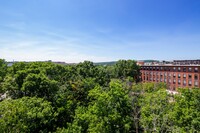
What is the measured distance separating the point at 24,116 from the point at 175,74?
65660 mm

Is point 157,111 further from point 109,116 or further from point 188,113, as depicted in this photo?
point 109,116

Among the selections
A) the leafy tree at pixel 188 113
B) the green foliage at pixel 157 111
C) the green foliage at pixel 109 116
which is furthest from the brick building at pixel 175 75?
the green foliage at pixel 109 116

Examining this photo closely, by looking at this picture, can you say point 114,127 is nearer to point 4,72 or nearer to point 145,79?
point 4,72

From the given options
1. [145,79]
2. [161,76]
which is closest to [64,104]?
[161,76]

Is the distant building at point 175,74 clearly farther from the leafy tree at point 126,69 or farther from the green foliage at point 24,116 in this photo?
the green foliage at point 24,116

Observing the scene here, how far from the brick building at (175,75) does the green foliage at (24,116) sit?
187 ft

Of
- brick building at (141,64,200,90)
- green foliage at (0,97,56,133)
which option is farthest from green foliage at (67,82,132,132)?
brick building at (141,64,200,90)

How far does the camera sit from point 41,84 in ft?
83.1

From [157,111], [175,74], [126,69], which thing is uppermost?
[126,69]

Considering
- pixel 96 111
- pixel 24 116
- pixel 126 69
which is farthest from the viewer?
pixel 126 69

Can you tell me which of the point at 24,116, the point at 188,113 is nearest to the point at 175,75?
the point at 188,113

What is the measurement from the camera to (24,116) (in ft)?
49.1

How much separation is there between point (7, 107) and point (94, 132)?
8990mm

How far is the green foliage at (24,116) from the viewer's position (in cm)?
1279
